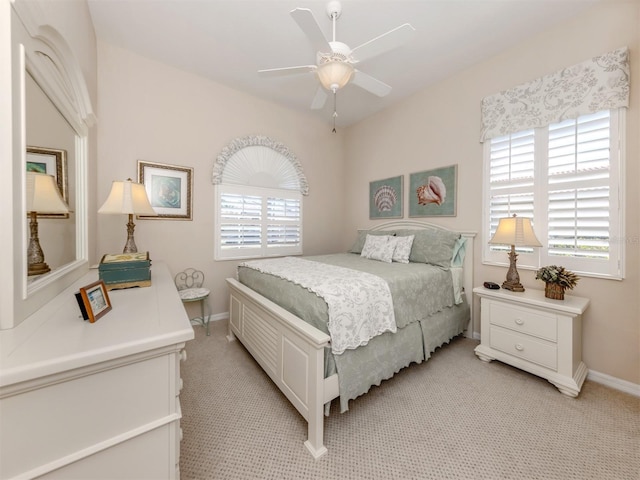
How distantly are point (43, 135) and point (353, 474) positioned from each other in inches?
84.3

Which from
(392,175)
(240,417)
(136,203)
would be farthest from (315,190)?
(240,417)

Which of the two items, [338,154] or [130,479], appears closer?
[130,479]

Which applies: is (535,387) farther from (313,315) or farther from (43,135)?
(43,135)

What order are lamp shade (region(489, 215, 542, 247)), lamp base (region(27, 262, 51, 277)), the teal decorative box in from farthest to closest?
lamp shade (region(489, 215, 542, 247)), the teal decorative box, lamp base (region(27, 262, 51, 277))

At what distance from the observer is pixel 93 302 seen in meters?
0.91

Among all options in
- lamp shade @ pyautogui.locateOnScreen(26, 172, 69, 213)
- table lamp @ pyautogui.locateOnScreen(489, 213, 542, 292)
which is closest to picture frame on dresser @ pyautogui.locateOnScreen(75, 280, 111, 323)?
lamp shade @ pyautogui.locateOnScreen(26, 172, 69, 213)

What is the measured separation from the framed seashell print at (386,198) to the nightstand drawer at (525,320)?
67.1 inches

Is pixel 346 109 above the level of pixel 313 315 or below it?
above

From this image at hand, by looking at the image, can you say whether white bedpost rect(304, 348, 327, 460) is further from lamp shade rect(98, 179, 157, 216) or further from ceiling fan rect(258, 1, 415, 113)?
ceiling fan rect(258, 1, 415, 113)

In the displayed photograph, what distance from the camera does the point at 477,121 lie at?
2727mm

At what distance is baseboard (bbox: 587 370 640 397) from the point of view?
6.06 ft

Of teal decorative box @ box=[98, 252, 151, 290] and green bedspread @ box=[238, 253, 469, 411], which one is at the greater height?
teal decorative box @ box=[98, 252, 151, 290]

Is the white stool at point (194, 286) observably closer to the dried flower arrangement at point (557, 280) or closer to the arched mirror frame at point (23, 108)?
the arched mirror frame at point (23, 108)

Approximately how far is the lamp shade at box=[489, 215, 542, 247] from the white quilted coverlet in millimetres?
1250
